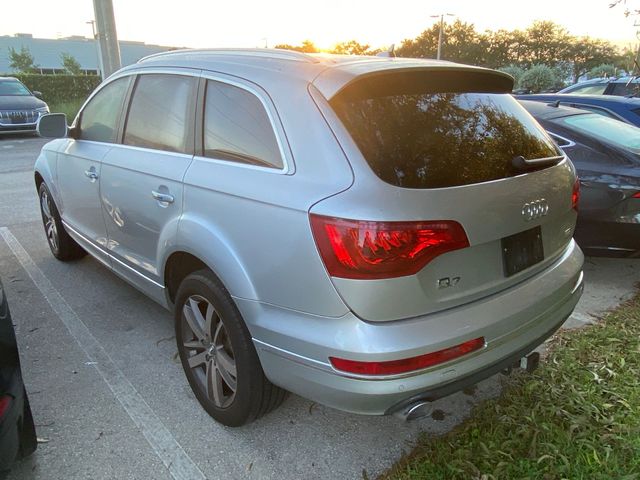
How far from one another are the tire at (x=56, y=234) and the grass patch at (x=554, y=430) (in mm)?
3603

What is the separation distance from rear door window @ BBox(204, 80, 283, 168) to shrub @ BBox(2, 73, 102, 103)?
2511 centimetres

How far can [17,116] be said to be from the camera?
14.4m

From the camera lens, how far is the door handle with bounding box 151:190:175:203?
102 inches

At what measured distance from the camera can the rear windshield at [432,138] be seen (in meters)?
1.92

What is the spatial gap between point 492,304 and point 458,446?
0.77 m

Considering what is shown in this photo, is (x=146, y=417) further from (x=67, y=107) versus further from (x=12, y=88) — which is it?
(x=67, y=107)

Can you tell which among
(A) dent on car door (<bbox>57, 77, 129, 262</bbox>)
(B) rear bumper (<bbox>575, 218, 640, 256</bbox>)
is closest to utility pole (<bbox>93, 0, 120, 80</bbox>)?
(A) dent on car door (<bbox>57, 77, 129, 262</bbox>)

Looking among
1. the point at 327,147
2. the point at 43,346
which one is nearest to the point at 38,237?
the point at 43,346

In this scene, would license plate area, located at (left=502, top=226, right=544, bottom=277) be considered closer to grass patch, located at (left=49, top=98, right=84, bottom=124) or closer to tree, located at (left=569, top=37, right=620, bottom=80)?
grass patch, located at (left=49, top=98, right=84, bottom=124)

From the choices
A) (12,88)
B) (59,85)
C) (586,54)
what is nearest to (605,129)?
(12,88)

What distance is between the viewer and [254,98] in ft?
7.45

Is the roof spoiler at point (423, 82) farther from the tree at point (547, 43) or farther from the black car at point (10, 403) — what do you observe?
the tree at point (547, 43)

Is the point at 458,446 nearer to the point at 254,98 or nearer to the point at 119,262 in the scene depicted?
the point at 254,98

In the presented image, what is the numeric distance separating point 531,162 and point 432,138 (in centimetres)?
51
